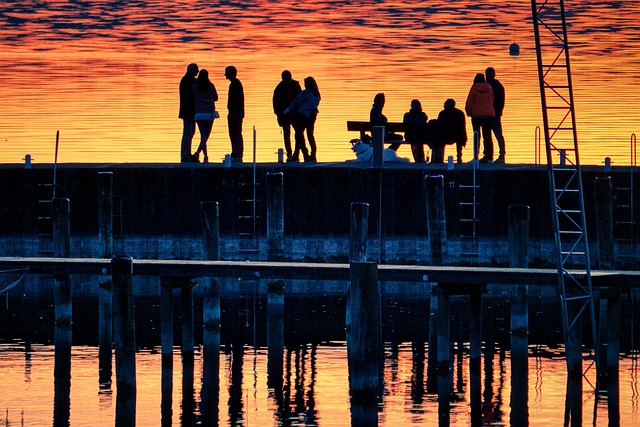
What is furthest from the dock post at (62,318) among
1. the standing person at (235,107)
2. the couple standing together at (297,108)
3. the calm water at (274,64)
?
the calm water at (274,64)

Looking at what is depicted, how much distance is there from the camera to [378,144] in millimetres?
43219

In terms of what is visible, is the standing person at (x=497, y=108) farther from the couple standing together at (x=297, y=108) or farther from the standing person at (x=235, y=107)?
the standing person at (x=235, y=107)

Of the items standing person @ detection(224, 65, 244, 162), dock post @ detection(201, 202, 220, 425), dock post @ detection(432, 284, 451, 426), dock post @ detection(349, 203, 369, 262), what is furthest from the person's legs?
dock post @ detection(432, 284, 451, 426)

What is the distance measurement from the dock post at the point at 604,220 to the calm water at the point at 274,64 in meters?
15.3

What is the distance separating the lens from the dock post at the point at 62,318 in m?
35.9

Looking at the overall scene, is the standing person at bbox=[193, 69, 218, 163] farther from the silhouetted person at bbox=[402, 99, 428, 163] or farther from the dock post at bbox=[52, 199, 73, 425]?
the dock post at bbox=[52, 199, 73, 425]

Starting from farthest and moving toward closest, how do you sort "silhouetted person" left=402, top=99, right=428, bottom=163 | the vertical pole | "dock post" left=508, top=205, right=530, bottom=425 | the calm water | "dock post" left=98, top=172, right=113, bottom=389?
the calm water, "silhouetted person" left=402, top=99, right=428, bottom=163, "dock post" left=98, top=172, right=113, bottom=389, "dock post" left=508, top=205, right=530, bottom=425, the vertical pole

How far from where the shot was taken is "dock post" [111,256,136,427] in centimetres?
3334

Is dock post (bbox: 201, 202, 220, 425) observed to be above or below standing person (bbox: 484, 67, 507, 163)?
below

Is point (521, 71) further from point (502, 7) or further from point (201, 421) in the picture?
point (201, 421)

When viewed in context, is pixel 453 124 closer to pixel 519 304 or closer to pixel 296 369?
pixel 519 304

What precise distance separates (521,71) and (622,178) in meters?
42.2

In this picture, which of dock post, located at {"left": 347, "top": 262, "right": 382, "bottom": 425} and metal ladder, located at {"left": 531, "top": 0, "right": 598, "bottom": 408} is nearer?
dock post, located at {"left": 347, "top": 262, "right": 382, "bottom": 425}

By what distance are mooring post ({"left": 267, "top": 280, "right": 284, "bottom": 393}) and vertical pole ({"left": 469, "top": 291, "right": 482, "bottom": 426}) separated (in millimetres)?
3374
